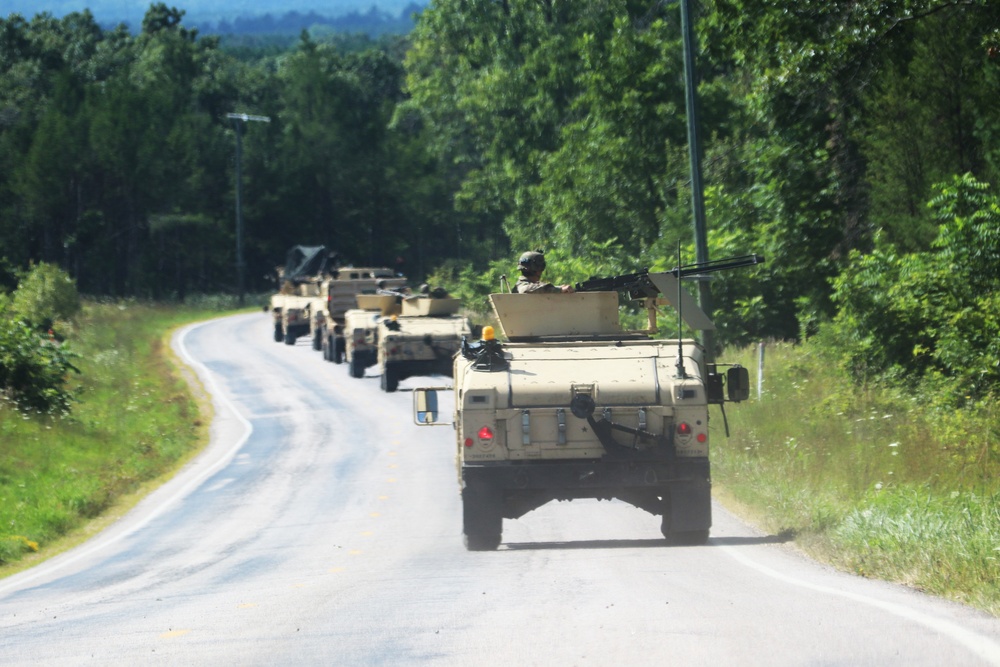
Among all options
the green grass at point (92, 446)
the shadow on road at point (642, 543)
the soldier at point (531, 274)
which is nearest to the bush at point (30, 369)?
the green grass at point (92, 446)

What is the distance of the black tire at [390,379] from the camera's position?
1079 inches

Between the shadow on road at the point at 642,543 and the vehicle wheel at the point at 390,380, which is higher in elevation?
the vehicle wheel at the point at 390,380

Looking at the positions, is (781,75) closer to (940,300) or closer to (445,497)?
(940,300)

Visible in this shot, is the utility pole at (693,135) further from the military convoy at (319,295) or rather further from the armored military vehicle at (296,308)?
the armored military vehicle at (296,308)

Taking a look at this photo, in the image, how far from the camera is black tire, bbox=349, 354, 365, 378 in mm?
31422

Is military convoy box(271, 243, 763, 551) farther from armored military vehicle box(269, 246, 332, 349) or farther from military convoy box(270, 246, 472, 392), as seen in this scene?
armored military vehicle box(269, 246, 332, 349)

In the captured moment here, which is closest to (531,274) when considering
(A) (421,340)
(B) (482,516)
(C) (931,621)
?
(B) (482,516)

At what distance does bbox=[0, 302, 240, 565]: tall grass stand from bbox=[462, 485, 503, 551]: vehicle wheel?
6.23m

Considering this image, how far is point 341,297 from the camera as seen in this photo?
3462cm

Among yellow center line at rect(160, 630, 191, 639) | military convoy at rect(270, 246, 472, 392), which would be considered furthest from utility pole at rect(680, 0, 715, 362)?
yellow center line at rect(160, 630, 191, 639)

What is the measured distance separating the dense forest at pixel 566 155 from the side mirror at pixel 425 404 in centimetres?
681

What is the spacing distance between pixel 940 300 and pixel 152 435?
1458 cm

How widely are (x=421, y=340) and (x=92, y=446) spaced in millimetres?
6511

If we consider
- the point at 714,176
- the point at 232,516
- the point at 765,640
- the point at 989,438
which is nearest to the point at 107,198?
the point at 714,176
